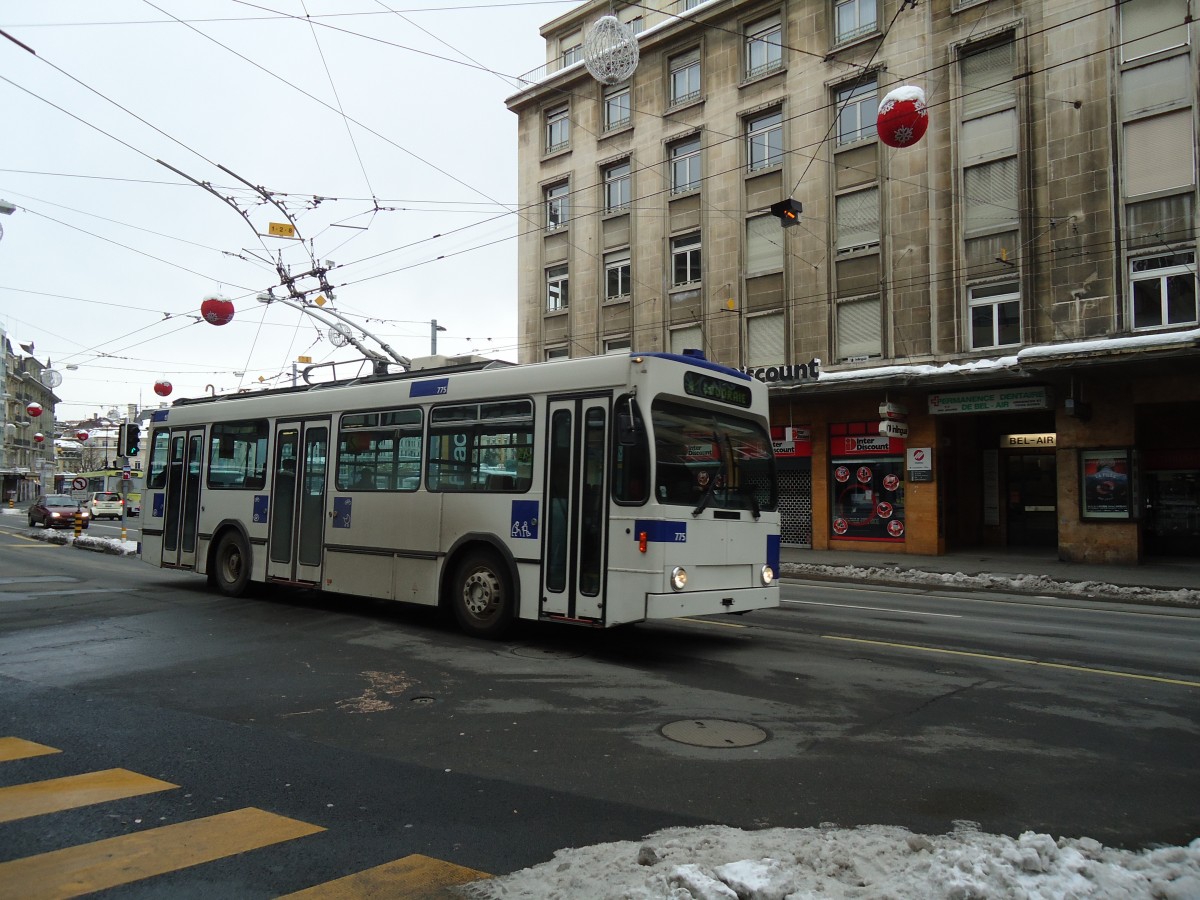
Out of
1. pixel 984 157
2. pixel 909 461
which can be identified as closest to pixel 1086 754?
pixel 909 461

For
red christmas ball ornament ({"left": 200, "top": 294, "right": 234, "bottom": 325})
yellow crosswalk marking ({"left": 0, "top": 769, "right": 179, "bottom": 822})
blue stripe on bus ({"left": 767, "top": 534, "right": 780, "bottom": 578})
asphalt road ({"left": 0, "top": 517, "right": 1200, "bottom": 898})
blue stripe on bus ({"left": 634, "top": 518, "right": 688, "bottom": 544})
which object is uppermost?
red christmas ball ornament ({"left": 200, "top": 294, "right": 234, "bottom": 325})

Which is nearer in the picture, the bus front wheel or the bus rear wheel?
the bus rear wheel

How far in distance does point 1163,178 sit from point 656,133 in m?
14.8

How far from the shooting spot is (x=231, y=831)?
13.9ft

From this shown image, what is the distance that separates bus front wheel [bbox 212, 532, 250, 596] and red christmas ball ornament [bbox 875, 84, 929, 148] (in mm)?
11842

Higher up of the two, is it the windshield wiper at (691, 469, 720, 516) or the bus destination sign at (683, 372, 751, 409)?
the bus destination sign at (683, 372, 751, 409)

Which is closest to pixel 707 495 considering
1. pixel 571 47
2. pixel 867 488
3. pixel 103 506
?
pixel 867 488

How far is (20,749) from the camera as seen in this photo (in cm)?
555

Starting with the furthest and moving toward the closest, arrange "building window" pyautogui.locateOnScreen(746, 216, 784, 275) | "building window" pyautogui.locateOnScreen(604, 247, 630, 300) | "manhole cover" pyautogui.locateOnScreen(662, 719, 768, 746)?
1. "building window" pyautogui.locateOnScreen(604, 247, 630, 300)
2. "building window" pyautogui.locateOnScreen(746, 216, 784, 275)
3. "manhole cover" pyautogui.locateOnScreen(662, 719, 768, 746)

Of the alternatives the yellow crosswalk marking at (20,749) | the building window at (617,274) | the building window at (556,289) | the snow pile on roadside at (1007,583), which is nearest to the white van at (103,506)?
the building window at (556,289)

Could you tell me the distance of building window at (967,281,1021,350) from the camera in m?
21.0

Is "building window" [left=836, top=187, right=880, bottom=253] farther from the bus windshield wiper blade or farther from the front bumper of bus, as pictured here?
the bus windshield wiper blade

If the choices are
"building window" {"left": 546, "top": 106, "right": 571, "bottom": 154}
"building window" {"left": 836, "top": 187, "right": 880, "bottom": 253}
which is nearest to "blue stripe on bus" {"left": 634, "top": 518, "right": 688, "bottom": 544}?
"building window" {"left": 836, "top": 187, "right": 880, "bottom": 253}

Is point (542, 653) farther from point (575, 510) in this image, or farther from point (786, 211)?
point (786, 211)
